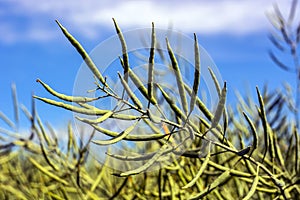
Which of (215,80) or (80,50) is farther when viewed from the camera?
(215,80)

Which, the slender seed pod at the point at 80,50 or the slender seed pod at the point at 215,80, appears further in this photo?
the slender seed pod at the point at 215,80

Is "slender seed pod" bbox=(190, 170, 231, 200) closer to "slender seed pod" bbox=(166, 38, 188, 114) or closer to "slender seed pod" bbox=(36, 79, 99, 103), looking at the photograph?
"slender seed pod" bbox=(166, 38, 188, 114)

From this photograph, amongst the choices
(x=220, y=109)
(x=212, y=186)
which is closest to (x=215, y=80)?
(x=220, y=109)

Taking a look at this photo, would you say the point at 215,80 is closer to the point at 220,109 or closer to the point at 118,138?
the point at 220,109

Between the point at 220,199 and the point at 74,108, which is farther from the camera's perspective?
the point at 220,199

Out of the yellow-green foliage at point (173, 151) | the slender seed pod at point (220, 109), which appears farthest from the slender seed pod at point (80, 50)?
the slender seed pod at point (220, 109)

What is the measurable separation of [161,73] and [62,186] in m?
0.46

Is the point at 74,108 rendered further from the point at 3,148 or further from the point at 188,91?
the point at 3,148

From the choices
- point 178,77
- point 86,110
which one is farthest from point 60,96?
point 178,77

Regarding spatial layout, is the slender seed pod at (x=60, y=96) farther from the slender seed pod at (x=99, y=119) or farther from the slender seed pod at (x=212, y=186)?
the slender seed pod at (x=212, y=186)

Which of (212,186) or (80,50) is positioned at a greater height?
(80,50)

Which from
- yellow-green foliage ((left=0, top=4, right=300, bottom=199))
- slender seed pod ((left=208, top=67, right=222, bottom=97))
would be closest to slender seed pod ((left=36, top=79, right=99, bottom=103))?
yellow-green foliage ((left=0, top=4, right=300, bottom=199))

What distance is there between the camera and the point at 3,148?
4.90 ft

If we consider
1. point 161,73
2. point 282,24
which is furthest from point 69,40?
point 282,24
